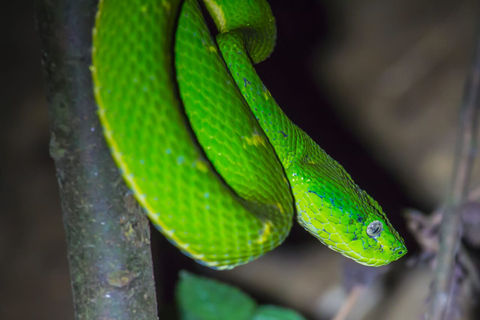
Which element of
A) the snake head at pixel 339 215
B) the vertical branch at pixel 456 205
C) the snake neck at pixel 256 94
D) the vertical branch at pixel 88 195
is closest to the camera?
the vertical branch at pixel 88 195

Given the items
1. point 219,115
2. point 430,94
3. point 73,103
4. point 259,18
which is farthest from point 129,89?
point 430,94

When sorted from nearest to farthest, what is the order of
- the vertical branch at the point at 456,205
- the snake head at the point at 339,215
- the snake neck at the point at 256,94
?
the snake neck at the point at 256,94 → the snake head at the point at 339,215 → the vertical branch at the point at 456,205

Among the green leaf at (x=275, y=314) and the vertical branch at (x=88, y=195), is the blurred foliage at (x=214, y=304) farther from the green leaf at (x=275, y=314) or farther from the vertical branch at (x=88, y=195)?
the vertical branch at (x=88, y=195)

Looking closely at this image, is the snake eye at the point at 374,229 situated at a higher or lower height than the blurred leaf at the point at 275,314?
higher

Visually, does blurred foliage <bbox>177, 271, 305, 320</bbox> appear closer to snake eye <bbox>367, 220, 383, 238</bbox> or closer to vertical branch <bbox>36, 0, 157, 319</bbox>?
snake eye <bbox>367, 220, 383, 238</bbox>

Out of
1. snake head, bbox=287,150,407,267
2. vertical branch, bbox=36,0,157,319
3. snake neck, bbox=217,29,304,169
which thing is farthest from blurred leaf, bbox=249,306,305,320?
vertical branch, bbox=36,0,157,319

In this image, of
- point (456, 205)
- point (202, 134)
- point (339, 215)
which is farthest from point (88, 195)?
point (456, 205)

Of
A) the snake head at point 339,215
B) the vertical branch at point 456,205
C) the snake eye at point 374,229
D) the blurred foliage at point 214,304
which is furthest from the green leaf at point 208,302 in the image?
the vertical branch at point 456,205
